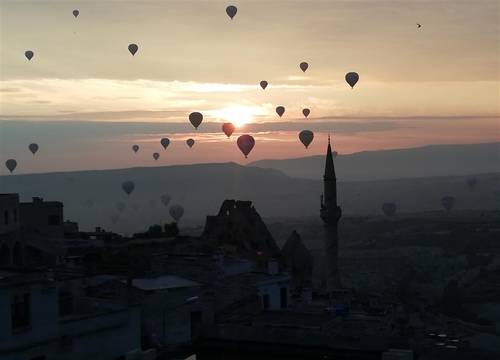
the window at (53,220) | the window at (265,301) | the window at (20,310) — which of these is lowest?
the window at (265,301)

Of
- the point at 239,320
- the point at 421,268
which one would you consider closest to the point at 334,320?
the point at 239,320

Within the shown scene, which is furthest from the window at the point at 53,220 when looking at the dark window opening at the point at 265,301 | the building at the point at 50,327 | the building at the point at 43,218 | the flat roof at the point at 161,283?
the building at the point at 50,327

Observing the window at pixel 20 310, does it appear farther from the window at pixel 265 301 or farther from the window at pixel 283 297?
the window at pixel 283 297

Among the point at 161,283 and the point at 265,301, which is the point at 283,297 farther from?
the point at 161,283

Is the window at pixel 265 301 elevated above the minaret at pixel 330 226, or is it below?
below

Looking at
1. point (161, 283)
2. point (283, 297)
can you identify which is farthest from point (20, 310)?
point (283, 297)

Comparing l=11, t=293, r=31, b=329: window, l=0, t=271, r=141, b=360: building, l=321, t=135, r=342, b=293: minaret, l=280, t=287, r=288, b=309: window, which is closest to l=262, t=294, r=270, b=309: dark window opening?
l=280, t=287, r=288, b=309: window

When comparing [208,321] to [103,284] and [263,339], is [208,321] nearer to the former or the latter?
[103,284]

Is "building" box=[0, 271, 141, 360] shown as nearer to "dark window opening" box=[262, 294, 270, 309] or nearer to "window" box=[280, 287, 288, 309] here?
"dark window opening" box=[262, 294, 270, 309]
